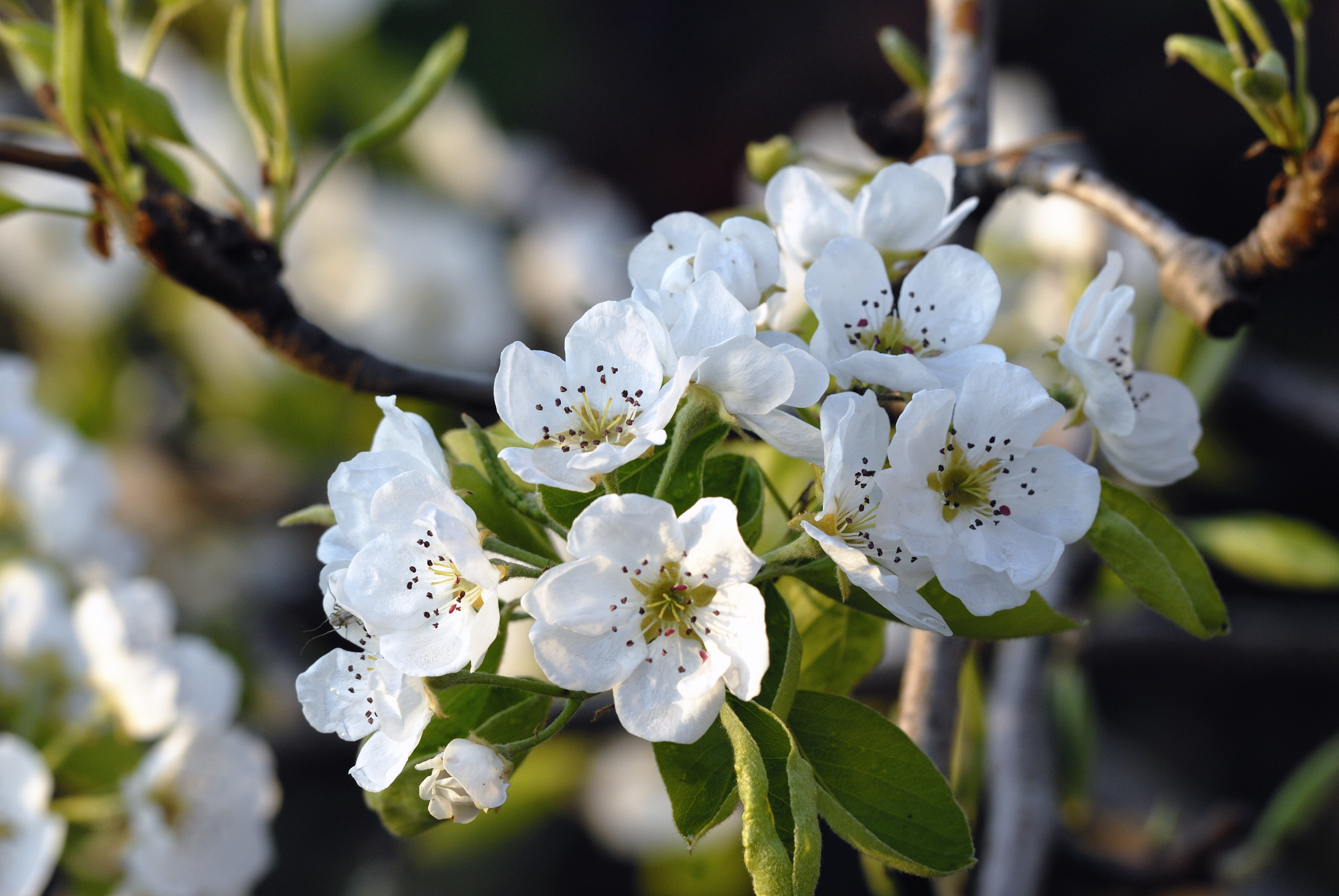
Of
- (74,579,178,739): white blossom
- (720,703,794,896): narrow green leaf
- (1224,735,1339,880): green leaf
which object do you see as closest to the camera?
(720,703,794,896): narrow green leaf

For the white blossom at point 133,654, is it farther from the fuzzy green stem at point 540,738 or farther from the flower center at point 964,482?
the flower center at point 964,482

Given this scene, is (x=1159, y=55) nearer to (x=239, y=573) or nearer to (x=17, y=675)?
(x=239, y=573)

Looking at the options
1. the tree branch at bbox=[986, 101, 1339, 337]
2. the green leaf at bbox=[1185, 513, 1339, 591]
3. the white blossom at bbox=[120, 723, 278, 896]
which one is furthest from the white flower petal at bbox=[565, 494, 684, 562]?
the green leaf at bbox=[1185, 513, 1339, 591]

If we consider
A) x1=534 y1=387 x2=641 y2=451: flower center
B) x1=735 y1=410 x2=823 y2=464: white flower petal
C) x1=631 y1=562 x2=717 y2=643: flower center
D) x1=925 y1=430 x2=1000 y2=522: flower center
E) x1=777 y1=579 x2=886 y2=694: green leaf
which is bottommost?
x1=777 y1=579 x2=886 y2=694: green leaf

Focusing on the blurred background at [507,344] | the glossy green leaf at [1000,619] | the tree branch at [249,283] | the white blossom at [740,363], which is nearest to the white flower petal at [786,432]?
the white blossom at [740,363]

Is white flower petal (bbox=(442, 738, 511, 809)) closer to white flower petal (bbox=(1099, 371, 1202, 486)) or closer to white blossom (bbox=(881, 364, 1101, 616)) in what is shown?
white blossom (bbox=(881, 364, 1101, 616))

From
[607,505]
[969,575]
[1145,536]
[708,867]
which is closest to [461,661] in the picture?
[607,505]
